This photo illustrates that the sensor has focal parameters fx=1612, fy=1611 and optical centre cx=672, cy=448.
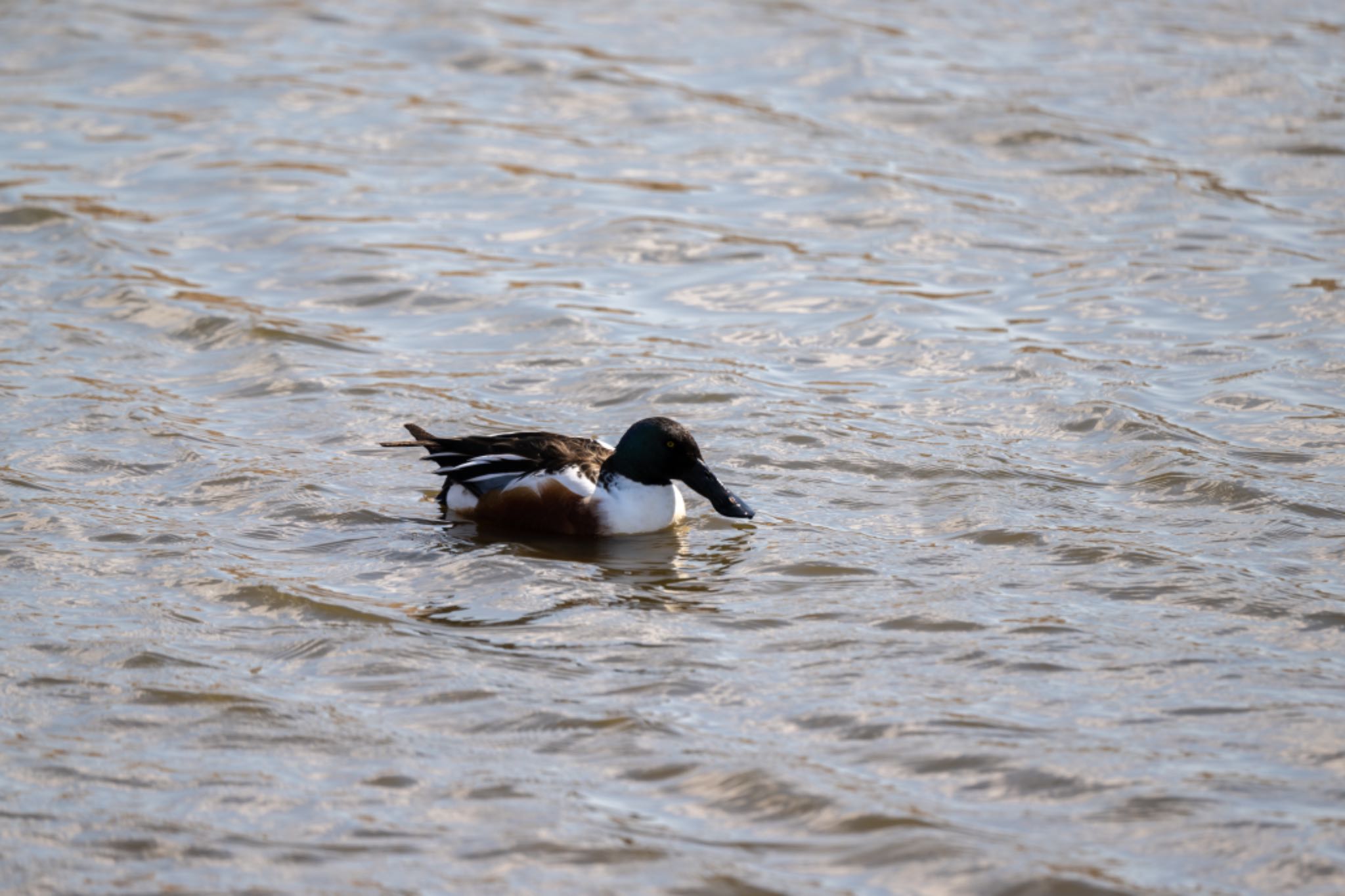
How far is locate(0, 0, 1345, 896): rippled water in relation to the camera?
5109 mm

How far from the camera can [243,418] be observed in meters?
8.95

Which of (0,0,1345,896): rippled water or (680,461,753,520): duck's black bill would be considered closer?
(0,0,1345,896): rippled water

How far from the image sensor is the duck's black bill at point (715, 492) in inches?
293

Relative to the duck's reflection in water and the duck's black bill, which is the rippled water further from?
the duck's black bill

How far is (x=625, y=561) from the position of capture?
7.44 metres

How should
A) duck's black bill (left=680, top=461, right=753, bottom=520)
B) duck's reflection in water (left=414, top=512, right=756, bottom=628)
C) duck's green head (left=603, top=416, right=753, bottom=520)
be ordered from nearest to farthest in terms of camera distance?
duck's reflection in water (left=414, top=512, right=756, bottom=628) < duck's black bill (left=680, top=461, right=753, bottom=520) < duck's green head (left=603, top=416, right=753, bottom=520)

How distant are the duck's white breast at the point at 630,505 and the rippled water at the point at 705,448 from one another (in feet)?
0.37

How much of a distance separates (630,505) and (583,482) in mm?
249

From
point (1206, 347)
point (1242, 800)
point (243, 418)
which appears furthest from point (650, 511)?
point (1206, 347)

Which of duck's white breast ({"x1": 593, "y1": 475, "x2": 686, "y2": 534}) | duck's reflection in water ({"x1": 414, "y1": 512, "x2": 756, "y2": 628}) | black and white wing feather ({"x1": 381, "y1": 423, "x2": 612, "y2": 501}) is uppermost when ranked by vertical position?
black and white wing feather ({"x1": 381, "y1": 423, "x2": 612, "y2": 501})

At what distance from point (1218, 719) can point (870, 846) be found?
1479 millimetres

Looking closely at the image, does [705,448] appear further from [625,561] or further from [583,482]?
[625,561]

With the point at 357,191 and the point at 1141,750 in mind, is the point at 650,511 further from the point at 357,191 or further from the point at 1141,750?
the point at 357,191

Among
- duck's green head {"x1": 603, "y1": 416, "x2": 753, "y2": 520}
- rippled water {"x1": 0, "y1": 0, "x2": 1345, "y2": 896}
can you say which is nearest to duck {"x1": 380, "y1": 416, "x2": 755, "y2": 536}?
duck's green head {"x1": 603, "y1": 416, "x2": 753, "y2": 520}
